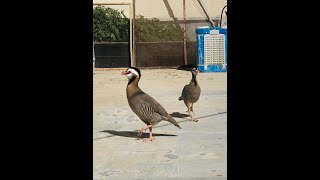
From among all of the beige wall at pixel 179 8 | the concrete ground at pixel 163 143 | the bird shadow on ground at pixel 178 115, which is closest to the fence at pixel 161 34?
the beige wall at pixel 179 8

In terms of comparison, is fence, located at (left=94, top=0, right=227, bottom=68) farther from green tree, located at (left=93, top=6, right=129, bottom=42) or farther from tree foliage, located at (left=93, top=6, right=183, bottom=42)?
green tree, located at (left=93, top=6, right=129, bottom=42)

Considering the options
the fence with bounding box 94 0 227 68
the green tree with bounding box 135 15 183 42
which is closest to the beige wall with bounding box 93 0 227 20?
the fence with bounding box 94 0 227 68

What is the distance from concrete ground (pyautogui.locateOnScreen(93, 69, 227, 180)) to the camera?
4.21 meters

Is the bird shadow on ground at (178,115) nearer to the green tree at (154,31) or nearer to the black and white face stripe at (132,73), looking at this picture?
the black and white face stripe at (132,73)

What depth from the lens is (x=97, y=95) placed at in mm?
9875

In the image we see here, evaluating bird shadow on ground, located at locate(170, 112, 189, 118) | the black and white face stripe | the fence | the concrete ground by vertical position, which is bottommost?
the concrete ground

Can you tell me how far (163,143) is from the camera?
535cm

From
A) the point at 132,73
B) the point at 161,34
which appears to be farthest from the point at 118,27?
the point at 132,73

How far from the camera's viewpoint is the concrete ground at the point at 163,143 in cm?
421

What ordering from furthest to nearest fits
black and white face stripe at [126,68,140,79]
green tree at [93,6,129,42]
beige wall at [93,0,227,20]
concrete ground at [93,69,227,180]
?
1. beige wall at [93,0,227,20]
2. green tree at [93,6,129,42]
3. black and white face stripe at [126,68,140,79]
4. concrete ground at [93,69,227,180]

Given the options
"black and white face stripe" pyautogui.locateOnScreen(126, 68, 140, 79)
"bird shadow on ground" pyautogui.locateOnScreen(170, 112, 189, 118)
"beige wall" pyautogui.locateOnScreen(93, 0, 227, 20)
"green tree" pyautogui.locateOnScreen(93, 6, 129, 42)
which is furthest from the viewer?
"beige wall" pyautogui.locateOnScreen(93, 0, 227, 20)

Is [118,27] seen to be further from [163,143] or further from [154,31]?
[163,143]
